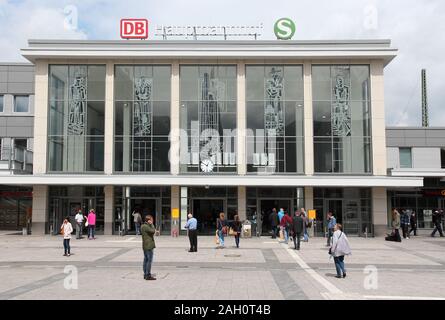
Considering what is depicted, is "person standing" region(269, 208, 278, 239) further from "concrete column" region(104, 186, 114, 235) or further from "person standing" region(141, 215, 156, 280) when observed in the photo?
"person standing" region(141, 215, 156, 280)

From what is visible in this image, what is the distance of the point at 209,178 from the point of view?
29703mm

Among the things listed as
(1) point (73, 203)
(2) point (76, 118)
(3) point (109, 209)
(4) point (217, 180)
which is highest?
(2) point (76, 118)

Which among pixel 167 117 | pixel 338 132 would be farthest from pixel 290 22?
pixel 167 117

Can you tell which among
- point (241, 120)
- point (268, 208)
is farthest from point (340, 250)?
point (241, 120)

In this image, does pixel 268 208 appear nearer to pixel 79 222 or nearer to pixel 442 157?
pixel 79 222

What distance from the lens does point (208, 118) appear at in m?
31.5

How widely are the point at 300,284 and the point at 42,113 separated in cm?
2368

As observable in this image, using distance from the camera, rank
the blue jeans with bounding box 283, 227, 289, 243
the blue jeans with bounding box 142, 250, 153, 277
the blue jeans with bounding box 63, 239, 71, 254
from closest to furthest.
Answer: the blue jeans with bounding box 142, 250, 153, 277, the blue jeans with bounding box 63, 239, 71, 254, the blue jeans with bounding box 283, 227, 289, 243

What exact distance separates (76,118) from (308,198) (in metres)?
15.5

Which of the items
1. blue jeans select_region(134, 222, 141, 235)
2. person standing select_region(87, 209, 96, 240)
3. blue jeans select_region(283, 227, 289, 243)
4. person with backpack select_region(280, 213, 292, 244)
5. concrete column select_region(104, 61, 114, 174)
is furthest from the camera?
concrete column select_region(104, 61, 114, 174)

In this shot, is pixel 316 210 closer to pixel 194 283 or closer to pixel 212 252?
pixel 212 252

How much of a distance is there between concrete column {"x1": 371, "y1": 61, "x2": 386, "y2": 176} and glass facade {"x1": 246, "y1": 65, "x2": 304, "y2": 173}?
4441 mm

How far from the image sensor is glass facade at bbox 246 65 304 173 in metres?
31.1

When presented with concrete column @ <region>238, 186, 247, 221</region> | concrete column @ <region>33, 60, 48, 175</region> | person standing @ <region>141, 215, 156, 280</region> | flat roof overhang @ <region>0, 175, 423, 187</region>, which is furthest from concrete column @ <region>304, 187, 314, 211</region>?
person standing @ <region>141, 215, 156, 280</region>
